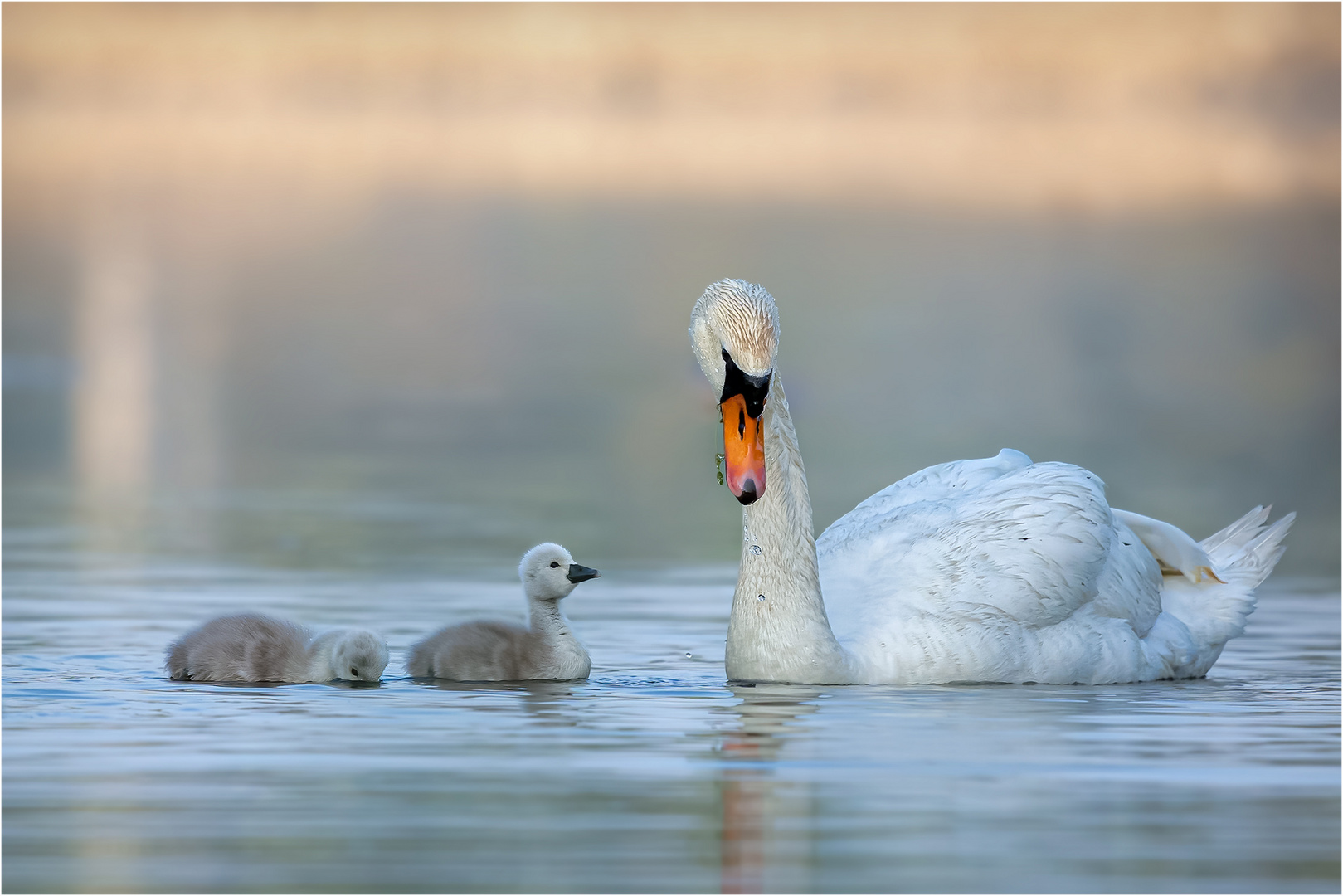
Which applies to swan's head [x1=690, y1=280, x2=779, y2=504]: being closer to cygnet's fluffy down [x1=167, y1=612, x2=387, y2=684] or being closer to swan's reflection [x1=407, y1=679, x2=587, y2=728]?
swan's reflection [x1=407, y1=679, x2=587, y2=728]

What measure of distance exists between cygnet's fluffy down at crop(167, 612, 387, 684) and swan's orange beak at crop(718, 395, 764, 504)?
5.92 ft

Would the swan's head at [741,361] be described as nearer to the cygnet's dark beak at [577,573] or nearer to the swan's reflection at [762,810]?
the swan's reflection at [762,810]

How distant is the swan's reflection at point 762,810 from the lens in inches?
272

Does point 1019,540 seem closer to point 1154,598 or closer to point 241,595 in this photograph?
point 1154,598

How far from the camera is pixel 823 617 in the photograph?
11.4 metres

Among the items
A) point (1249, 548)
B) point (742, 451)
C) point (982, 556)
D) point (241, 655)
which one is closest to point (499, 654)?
point (241, 655)

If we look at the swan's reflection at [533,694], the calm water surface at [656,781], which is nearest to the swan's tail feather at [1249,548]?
the calm water surface at [656,781]

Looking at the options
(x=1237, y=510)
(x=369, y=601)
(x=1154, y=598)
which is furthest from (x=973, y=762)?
(x=1237, y=510)

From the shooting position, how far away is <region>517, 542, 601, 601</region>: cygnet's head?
39.5 feet

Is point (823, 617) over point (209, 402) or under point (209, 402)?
under

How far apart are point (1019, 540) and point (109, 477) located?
53.4ft

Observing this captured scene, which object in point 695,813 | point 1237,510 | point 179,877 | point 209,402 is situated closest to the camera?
point 179,877

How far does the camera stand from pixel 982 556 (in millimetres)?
11859

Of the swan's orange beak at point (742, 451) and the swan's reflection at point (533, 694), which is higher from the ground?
the swan's orange beak at point (742, 451)
